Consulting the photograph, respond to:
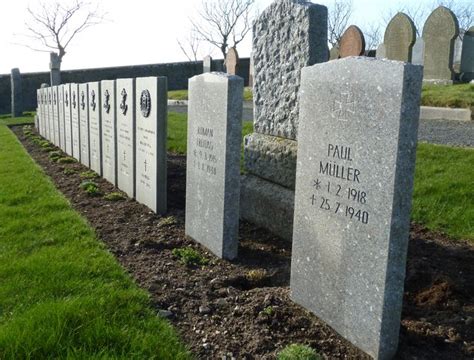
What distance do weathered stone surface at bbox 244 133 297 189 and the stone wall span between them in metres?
27.5

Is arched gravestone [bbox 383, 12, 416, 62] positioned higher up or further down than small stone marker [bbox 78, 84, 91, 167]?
higher up

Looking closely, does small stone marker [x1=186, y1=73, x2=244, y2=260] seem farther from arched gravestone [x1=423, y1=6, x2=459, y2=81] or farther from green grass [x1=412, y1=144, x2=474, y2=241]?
arched gravestone [x1=423, y1=6, x2=459, y2=81]

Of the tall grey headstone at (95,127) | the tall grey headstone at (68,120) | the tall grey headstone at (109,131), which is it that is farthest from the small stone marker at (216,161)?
the tall grey headstone at (68,120)

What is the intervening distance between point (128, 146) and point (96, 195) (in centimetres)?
81

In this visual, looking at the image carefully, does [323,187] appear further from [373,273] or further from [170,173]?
[170,173]

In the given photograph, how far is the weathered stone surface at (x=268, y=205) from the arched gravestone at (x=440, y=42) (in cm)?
1254

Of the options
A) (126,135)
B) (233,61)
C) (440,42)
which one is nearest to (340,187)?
(126,135)

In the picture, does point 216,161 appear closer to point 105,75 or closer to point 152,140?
point 152,140

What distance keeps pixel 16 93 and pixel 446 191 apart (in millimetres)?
25759

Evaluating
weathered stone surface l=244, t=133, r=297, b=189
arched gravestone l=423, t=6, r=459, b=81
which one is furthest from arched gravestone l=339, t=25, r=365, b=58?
weathered stone surface l=244, t=133, r=297, b=189

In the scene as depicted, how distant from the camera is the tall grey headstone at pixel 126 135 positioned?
7051 mm

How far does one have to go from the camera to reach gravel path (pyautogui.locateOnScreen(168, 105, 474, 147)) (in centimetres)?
891

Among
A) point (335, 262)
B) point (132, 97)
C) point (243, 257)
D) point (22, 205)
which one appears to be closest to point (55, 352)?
point (335, 262)

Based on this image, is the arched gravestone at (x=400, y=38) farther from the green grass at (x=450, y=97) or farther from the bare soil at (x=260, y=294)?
the bare soil at (x=260, y=294)
